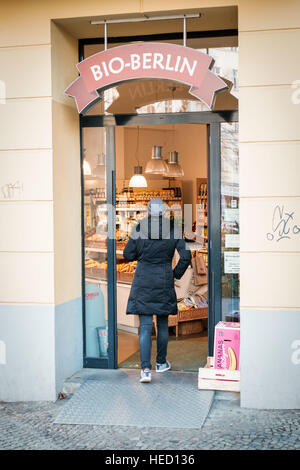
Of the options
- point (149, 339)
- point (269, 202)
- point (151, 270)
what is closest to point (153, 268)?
point (151, 270)

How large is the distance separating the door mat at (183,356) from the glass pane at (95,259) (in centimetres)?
44

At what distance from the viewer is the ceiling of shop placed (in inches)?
215

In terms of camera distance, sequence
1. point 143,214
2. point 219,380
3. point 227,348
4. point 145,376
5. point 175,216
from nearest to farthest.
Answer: point 219,380 < point 227,348 < point 145,376 < point 143,214 < point 175,216

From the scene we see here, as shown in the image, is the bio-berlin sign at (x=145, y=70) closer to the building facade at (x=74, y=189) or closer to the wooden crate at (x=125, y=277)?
the building facade at (x=74, y=189)

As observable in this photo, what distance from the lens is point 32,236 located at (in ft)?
18.3

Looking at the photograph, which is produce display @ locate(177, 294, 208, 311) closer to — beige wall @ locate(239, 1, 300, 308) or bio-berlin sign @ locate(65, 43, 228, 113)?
beige wall @ locate(239, 1, 300, 308)

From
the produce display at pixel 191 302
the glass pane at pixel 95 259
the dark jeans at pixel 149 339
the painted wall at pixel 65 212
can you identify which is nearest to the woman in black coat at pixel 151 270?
the dark jeans at pixel 149 339

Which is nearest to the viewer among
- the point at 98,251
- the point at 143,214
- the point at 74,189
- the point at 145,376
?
the point at 145,376

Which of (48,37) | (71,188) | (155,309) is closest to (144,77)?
(48,37)

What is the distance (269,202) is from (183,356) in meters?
2.42

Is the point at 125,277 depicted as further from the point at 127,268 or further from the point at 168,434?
the point at 168,434

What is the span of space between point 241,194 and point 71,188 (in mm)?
1813

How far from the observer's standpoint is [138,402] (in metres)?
5.34
